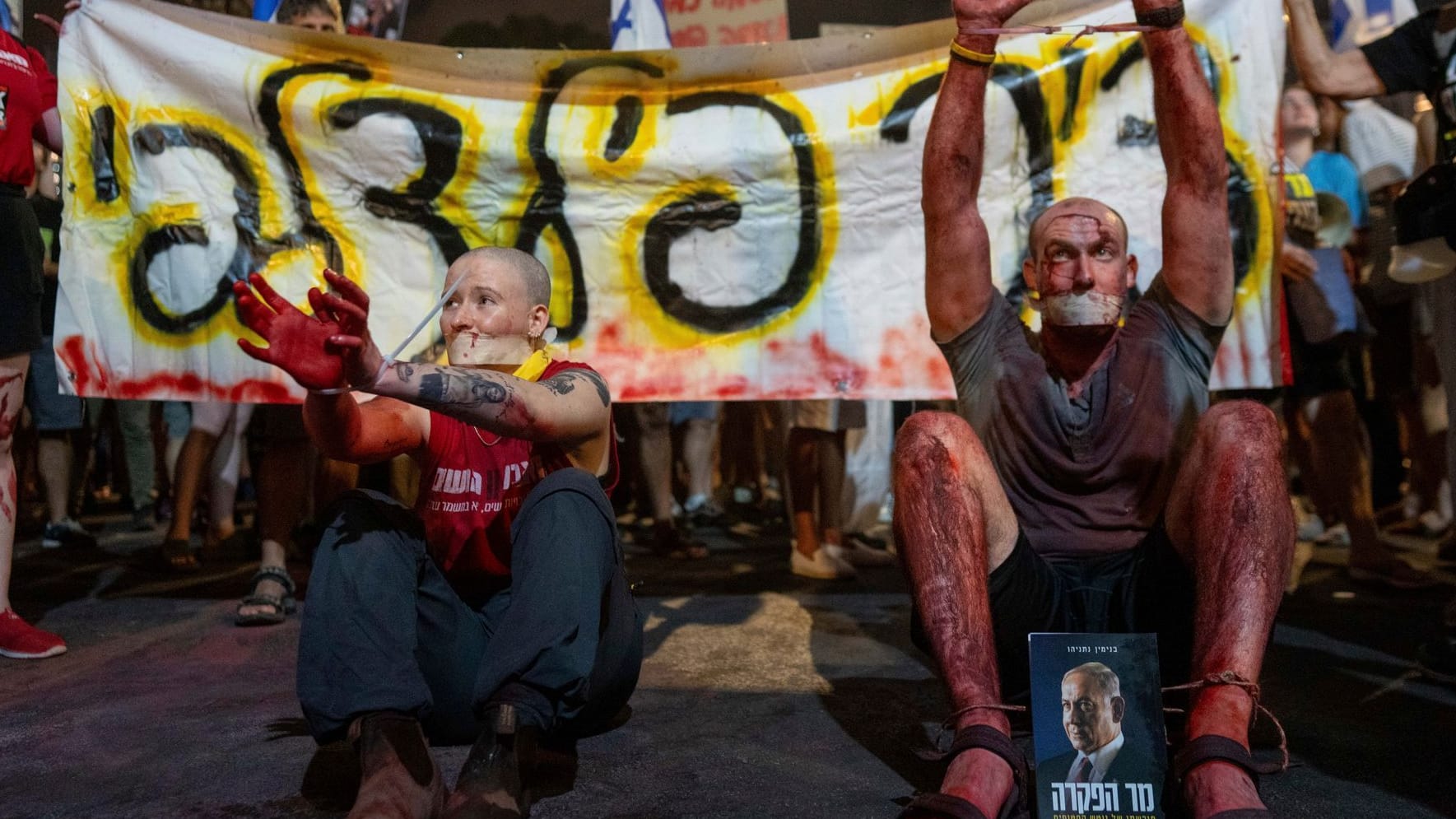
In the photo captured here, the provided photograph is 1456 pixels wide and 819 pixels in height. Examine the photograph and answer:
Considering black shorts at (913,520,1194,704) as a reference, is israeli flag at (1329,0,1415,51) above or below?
above

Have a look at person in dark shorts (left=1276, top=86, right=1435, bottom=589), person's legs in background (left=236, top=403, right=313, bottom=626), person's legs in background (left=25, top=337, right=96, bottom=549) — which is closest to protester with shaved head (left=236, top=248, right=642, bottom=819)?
person's legs in background (left=236, top=403, right=313, bottom=626)

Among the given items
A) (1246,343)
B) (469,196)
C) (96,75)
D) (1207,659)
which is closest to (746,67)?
(469,196)

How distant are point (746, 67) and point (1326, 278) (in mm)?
2302

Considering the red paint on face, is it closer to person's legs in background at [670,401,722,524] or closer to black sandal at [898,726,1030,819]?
black sandal at [898,726,1030,819]

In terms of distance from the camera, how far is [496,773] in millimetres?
1561

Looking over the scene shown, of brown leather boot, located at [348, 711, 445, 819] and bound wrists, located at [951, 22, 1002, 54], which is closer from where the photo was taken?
brown leather boot, located at [348, 711, 445, 819]

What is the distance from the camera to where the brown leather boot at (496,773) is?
5.03 feet

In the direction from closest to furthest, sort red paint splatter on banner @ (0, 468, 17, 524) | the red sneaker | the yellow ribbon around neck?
the yellow ribbon around neck, the red sneaker, red paint splatter on banner @ (0, 468, 17, 524)

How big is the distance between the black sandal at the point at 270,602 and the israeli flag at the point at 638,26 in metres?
2.48

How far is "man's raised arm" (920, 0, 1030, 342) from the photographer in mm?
2131

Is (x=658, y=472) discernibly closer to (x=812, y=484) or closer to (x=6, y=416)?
(x=812, y=484)

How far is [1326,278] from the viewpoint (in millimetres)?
4039

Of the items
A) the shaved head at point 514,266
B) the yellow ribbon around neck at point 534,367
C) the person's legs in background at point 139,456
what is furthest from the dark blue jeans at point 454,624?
the person's legs in background at point 139,456

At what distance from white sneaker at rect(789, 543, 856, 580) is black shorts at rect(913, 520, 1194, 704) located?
2143 mm
